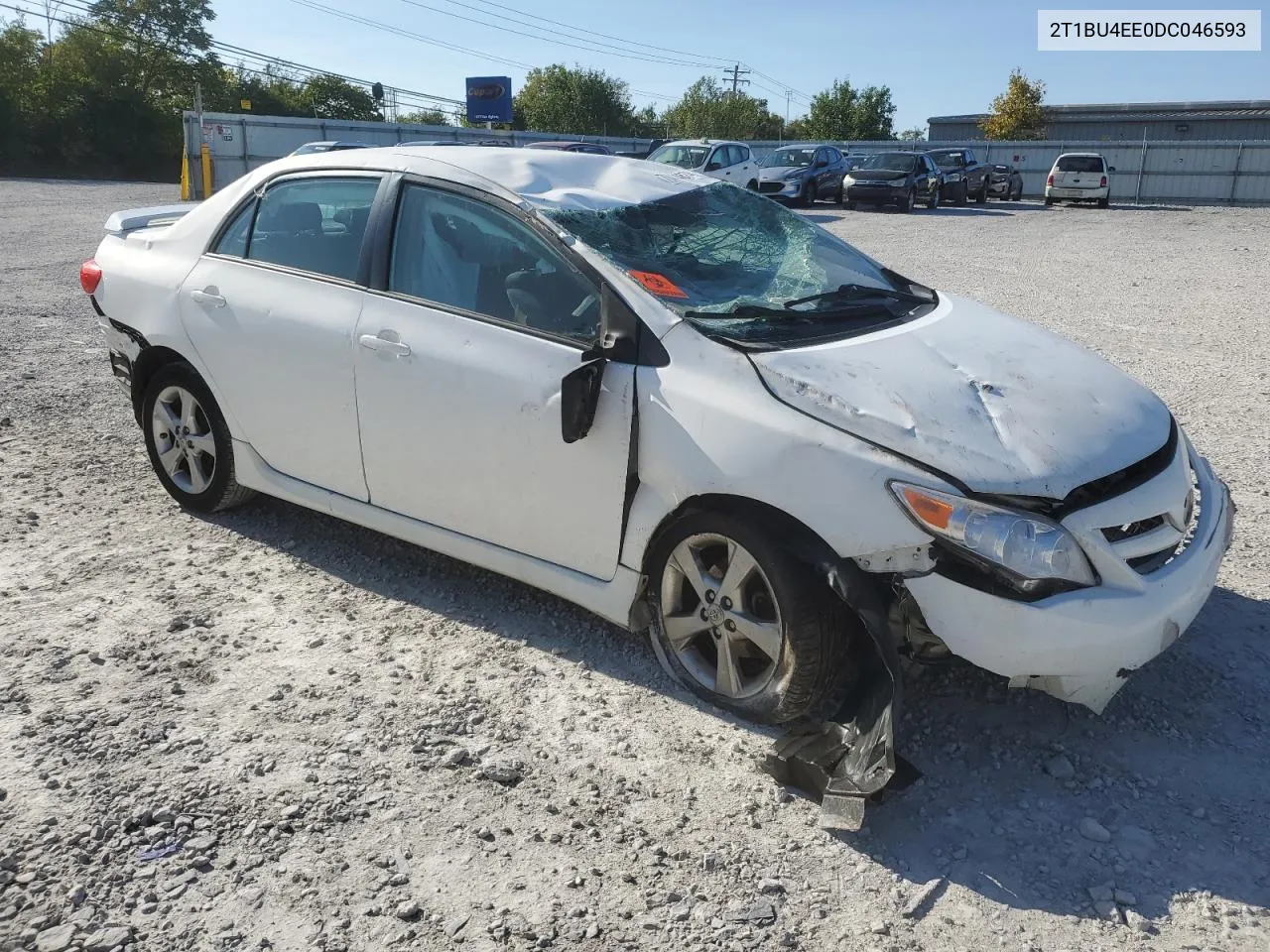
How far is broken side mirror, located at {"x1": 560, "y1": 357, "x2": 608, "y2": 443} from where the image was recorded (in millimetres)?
3139

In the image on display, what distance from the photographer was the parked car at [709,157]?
22734 millimetres

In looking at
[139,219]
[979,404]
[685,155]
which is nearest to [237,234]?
[139,219]

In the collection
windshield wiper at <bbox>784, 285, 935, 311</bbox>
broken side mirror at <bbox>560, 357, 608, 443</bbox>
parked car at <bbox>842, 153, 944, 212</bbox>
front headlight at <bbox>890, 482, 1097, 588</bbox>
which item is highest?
parked car at <bbox>842, 153, 944, 212</bbox>

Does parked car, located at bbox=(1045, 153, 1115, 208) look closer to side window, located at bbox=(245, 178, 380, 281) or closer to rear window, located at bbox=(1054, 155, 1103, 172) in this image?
rear window, located at bbox=(1054, 155, 1103, 172)

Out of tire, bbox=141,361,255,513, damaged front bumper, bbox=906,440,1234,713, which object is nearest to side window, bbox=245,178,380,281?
tire, bbox=141,361,255,513

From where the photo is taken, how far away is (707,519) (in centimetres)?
304

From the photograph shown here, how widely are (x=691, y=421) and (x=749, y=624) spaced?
626mm

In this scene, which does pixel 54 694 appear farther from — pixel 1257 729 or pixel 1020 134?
pixel 1020 134

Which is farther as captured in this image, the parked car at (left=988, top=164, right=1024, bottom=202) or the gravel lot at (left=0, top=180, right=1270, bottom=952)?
the parked car at (left=988, top=164, right=1024, bottom=202)

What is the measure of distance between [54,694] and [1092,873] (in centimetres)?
310

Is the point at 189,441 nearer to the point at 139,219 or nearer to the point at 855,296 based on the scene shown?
the point at 139,219

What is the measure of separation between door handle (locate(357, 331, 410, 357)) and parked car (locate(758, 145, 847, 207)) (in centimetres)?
2257

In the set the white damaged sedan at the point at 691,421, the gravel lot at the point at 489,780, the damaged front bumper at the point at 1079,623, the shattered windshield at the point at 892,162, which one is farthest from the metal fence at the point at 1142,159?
the damaged front bumper at the point at 1079,623

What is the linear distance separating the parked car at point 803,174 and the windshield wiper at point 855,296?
72.1 feet
